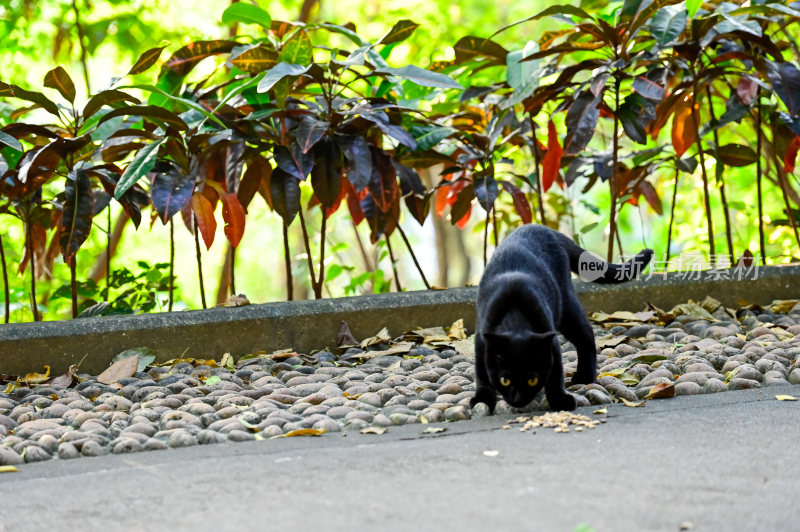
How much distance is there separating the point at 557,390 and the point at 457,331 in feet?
3.84

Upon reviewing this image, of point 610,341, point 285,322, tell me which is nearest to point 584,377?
point 610,341

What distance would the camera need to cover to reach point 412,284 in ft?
37.1

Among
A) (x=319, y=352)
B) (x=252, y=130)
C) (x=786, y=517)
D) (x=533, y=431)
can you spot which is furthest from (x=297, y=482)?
(x=252, y=130)

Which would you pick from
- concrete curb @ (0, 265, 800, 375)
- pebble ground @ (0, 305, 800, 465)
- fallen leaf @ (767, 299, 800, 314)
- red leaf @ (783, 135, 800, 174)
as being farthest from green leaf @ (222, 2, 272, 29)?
fallen leaf @ (767, 299, 800, 314)

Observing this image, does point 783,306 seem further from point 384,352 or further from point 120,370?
point 120,370

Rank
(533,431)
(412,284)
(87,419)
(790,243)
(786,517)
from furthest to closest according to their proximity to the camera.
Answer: (412,284) → (790,243) → (87,419) → (533,431) → (786,517)

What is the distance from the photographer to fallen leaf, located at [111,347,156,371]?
10.1ft

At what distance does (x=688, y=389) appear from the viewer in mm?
2465

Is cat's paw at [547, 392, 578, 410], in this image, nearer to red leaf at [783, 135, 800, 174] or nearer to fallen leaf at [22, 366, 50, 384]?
fallen leaf at [22, 366, 50, 384]

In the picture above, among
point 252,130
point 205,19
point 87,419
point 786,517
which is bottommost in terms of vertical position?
point 786,517

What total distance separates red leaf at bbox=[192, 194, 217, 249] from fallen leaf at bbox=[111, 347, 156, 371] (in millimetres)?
483

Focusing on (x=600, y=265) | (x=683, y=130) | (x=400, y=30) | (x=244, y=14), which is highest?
(x=244, y=14)

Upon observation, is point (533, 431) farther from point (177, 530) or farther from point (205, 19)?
point (205, 19)

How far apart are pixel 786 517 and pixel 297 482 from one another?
891mm
